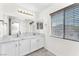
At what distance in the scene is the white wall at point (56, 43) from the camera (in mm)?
1524

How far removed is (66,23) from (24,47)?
114cm

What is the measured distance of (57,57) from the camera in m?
1.50

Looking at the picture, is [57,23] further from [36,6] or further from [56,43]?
[36,6]

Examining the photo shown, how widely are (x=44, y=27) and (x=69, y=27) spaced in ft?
1.86

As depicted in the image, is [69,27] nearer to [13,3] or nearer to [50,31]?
[50,31]

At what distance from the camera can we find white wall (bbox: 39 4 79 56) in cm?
152

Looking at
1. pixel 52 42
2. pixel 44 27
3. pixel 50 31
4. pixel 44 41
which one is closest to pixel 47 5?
pixel 44 27

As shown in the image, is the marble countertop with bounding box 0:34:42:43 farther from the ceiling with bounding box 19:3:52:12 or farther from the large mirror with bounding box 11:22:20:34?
the ceiling with bounding box 19:3:52:12

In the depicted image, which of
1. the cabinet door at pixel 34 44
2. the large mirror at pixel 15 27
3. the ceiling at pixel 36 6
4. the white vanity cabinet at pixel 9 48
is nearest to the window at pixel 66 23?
the ceiling at pixel 36 6

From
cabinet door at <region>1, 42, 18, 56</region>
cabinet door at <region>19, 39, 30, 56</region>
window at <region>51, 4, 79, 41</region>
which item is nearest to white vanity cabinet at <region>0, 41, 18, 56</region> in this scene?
cabinet door at <region>1, 42, 18, 56</region>

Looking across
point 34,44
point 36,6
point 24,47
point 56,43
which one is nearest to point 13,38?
point 24,47

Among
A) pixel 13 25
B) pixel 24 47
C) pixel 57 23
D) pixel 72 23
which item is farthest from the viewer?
pixel 57 23

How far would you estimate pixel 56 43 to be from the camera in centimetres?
197

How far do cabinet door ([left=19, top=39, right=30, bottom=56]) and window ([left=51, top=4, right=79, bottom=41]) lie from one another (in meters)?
0.70
